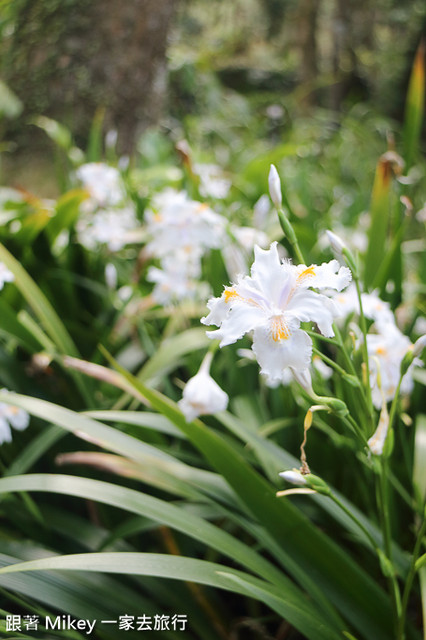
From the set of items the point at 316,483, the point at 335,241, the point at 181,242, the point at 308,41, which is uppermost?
the point at 335,241

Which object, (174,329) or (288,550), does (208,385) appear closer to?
(288,550)

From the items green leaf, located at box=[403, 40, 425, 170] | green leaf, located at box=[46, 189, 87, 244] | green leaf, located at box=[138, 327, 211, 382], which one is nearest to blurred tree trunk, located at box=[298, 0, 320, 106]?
green leaf, located at box=[403, 40, 425, 170]

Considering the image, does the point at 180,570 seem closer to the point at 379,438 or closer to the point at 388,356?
the point at 379,438

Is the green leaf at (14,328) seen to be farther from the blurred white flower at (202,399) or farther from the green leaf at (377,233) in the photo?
the green leaf at (377,233)

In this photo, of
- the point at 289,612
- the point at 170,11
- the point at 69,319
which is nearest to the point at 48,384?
the point at 69,319

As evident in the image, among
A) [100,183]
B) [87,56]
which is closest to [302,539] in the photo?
[100,183]

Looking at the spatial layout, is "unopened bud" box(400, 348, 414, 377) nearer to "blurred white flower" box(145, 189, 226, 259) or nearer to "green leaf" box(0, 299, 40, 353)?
"blurred white flower" box(145, 189, 226, 259)
